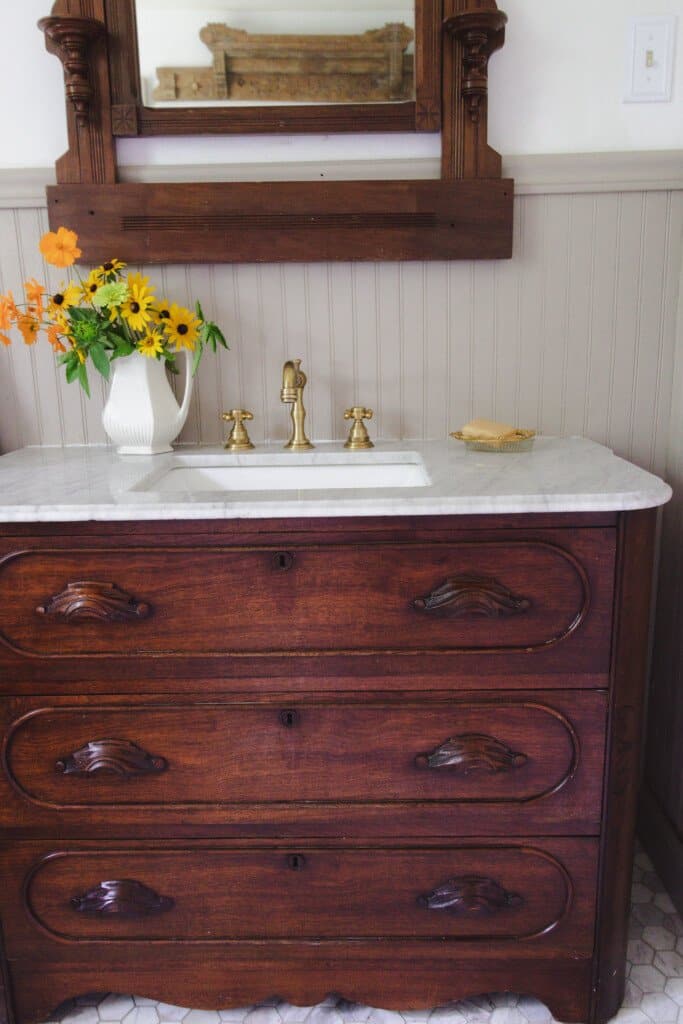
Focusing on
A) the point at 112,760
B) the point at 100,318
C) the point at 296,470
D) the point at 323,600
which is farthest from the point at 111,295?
the point at 112,760

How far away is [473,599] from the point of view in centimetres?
102

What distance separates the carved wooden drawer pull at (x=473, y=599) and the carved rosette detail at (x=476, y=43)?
2.96ft

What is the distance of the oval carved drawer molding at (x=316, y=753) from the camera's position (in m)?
1.06

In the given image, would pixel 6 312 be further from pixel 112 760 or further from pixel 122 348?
pixel 112 760

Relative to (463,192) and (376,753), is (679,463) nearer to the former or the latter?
(463,192)

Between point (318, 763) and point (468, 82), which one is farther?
point (468, 82)

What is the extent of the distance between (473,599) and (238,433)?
0.63m

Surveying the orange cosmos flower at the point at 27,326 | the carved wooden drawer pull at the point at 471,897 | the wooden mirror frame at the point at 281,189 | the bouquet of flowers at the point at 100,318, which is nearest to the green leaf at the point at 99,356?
the bouquet of flowers at the point at 100,318

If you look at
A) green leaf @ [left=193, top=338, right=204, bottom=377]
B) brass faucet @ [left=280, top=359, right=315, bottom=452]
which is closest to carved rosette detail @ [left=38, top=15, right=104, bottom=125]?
green leaf @ [left=193, top=338, right=204, bottom=377]

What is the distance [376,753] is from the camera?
107 centimetres

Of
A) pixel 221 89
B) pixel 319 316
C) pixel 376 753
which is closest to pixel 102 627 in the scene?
pixel 376 753

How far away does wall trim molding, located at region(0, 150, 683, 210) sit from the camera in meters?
1.40

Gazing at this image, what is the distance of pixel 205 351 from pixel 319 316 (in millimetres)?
242

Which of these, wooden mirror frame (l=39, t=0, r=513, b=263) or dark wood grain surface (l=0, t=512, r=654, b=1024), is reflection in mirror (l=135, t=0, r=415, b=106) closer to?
wooden mirror frame (l=39, t=0, r=513, b=263)
